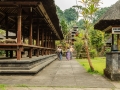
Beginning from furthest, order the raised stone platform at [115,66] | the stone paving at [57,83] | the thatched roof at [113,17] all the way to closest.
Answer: the thatched roof at [113,17]
the raised stone platform at [115,66]
the stone paving at [57,83]

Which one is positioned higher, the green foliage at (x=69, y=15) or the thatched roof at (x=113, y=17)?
the green foliage at (x=69, y=15)

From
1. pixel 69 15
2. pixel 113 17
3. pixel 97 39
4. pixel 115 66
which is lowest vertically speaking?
pixel 115 66

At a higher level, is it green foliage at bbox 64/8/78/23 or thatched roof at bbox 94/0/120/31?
green foliage at bbox 64/8/78/23

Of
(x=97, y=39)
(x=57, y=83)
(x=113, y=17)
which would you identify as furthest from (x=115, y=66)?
(x=97, y=39)

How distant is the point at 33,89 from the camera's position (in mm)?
6703

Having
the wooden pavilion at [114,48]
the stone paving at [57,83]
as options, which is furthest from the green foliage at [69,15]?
the stone paving at [57,83]

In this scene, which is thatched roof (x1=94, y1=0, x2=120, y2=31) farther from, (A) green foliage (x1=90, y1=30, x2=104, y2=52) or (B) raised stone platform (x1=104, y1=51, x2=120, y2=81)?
(A) green foliage (x1=90, y1=30, x2=104, y2=52)

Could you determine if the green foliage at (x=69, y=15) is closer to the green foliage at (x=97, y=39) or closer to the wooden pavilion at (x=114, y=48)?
the green foliage at (x=97, y=39)

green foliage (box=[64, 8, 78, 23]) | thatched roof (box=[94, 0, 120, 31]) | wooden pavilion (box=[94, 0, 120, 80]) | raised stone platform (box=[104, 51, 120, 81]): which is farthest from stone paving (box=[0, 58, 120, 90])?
green foliage (box=[64, 8, 78, 23])

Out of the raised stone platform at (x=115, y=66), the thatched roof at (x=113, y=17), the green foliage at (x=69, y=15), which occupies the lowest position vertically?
the raised stone platform at (x=115, y=66)

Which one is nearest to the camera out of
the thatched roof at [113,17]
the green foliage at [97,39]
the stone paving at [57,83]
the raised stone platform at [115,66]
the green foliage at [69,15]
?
the stone paving at [57,83]

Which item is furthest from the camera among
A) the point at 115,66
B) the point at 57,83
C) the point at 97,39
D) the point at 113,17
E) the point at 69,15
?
the point at 69,15

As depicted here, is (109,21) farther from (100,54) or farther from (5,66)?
(100,54)

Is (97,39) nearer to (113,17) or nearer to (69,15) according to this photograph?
(113,17)
